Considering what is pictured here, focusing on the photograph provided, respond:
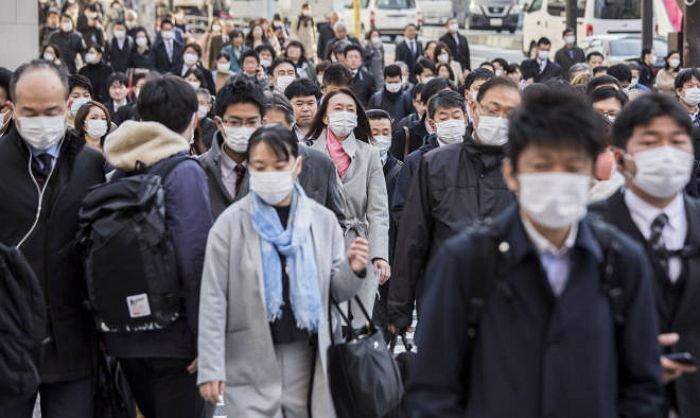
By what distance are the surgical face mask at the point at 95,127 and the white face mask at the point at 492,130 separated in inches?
197

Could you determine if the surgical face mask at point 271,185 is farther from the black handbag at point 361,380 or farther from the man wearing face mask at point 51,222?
the man wearing face mask at point 51,222

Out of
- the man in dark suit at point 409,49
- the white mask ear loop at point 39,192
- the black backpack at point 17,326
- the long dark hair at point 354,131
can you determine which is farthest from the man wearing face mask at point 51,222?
the man in dark suit at point 409,49

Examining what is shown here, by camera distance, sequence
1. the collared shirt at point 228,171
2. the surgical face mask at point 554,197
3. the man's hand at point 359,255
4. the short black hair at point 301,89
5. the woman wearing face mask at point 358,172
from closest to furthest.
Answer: the surgical face mask at point 554,197, the man's hand at point 359,255, the collared shirt at point 228,171, the woman wearing face mask at point 358,172, the short black hair at point 301,89

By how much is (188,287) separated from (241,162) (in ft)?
4.16

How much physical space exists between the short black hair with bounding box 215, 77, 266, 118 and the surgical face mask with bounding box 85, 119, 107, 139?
4.26 meters

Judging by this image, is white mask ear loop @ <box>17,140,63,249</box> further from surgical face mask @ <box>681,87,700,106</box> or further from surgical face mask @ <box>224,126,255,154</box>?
surgical face mask @ <box>681,87,700,106</box>

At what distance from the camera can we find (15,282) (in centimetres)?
596

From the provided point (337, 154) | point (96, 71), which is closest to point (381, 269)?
point (337, 154)

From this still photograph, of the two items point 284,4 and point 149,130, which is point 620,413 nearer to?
point 149,130

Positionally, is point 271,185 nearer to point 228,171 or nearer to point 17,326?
point 17,326

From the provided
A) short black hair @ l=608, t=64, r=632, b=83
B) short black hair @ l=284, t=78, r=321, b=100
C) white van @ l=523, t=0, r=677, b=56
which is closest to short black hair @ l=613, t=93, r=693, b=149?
short black hair @ l=284, t=78, r=321, b=100

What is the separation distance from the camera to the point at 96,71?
23.8 metres

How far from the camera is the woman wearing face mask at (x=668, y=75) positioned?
66.9ft

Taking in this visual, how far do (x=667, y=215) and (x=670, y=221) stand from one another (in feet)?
0.09
